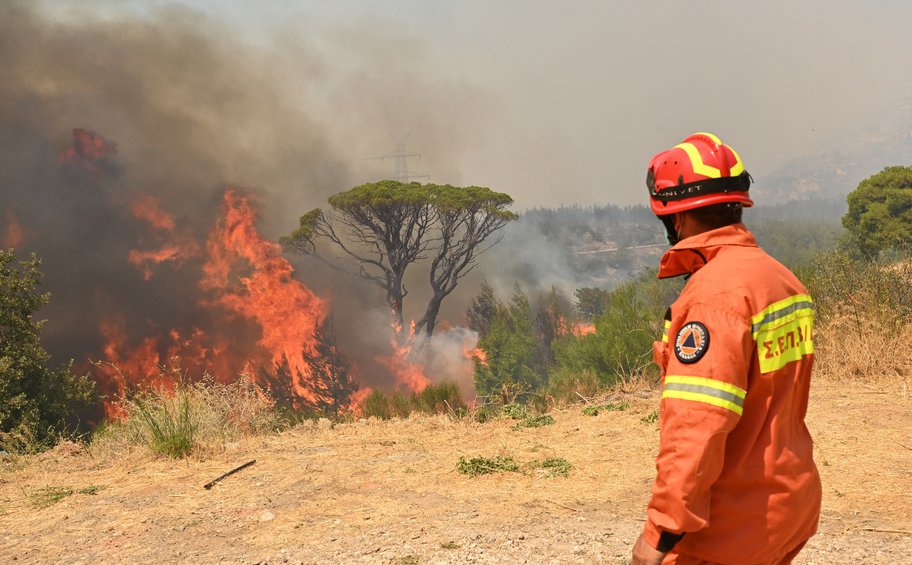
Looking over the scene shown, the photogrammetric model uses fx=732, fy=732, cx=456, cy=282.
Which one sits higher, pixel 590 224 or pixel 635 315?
pixel 590 224

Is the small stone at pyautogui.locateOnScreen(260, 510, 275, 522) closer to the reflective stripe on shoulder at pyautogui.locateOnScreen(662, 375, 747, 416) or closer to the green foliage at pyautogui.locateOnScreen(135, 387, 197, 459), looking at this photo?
the green foliage at pyautogui.locateOnScreen(135, 387, 197, 459)

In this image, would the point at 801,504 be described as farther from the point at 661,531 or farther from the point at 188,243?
the point at 188,243

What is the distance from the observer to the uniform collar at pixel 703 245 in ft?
6.67

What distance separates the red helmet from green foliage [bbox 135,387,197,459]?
6.44 m

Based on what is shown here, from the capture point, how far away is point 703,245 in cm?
203

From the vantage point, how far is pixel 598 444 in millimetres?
7371

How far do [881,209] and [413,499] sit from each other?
30460 millimetres

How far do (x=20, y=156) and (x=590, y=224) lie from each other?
2816 inches

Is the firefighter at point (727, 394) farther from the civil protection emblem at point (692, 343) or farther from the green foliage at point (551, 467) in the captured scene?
the green foliage at point (551, 467)

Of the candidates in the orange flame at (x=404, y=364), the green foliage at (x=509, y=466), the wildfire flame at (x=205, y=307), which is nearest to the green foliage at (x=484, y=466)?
the green foliage at (x=509, y=466)

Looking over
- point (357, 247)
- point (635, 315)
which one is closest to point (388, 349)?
point (357, 247)

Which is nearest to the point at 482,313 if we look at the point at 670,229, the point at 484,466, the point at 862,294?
the point at 862,294

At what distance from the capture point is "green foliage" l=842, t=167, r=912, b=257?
95.8 ft

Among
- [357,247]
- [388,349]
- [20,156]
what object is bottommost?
[388,349]
